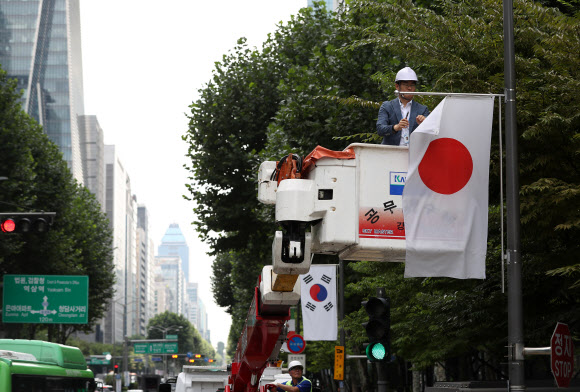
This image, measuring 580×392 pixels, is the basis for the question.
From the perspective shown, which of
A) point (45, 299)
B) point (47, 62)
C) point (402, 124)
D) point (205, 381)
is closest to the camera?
point (402, 124)

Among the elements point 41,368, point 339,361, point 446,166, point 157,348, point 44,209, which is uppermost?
point 44,209

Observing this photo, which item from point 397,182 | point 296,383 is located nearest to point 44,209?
point 296,383

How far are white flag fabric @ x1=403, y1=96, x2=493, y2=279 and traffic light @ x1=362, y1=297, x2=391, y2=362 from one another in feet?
14.4

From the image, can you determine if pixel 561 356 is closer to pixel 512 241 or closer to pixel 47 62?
pixel 512 241

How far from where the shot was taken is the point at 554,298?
15023 millimetres

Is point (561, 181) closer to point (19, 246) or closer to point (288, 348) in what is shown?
point (288, 348)

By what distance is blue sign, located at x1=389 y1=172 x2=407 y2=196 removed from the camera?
7.76 m

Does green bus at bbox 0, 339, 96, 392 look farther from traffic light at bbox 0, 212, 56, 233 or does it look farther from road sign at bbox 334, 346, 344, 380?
road sign at bbox 334, 346, 344, 380

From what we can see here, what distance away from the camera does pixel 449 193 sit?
27.7ft

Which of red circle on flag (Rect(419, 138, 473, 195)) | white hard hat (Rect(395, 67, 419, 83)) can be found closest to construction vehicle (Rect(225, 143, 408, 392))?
red circle on flag (Rect(419, 138, 473, 195))

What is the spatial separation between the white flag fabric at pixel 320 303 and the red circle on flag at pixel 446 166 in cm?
1660

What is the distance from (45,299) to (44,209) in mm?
6709

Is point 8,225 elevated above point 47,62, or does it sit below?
below

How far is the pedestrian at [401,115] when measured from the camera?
29.9 feet
